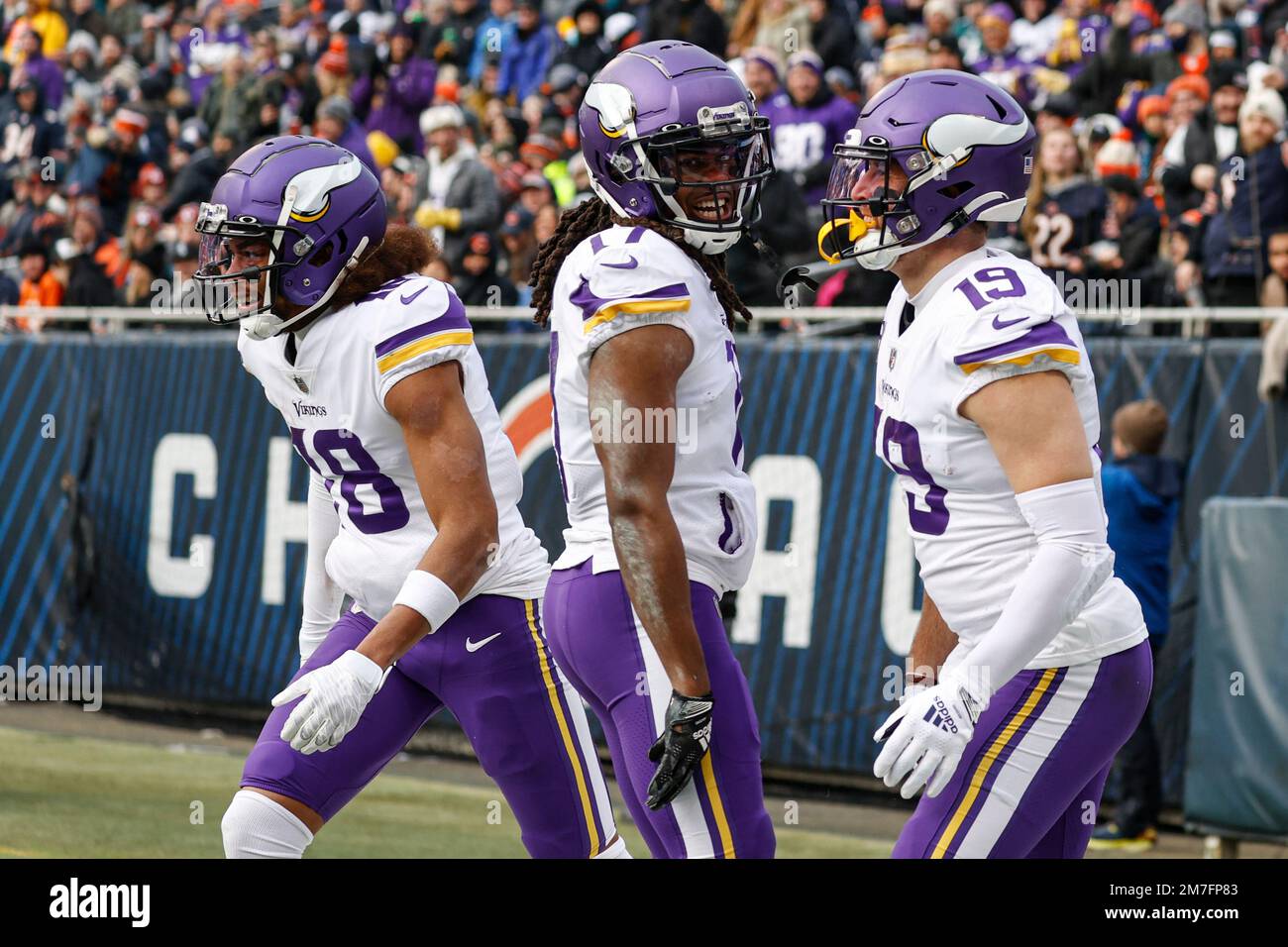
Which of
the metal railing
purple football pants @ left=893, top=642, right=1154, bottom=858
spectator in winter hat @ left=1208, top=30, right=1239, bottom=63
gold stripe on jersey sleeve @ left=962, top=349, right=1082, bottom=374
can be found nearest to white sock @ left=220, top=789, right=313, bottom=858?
purple football pants @ left=893, top=642, right=1154, bottom=858

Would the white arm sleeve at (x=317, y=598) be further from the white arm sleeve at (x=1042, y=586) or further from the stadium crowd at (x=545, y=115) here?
the stadium crowd at (x=545, y=115)

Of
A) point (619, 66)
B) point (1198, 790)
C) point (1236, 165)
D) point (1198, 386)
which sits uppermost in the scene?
point (619, 66)

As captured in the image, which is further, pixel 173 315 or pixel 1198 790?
pixel 173 315

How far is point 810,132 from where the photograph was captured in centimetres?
1106

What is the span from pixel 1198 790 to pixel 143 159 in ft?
34.8

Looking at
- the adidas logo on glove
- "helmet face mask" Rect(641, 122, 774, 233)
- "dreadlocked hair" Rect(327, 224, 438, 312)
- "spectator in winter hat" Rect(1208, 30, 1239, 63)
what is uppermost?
"helmet face mask" Rect(641, 122, 774, 233)

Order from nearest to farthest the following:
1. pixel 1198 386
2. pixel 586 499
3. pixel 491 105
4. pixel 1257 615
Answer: pixel 586 499 < pixel 1257 615 < pixel 1198 386 < pixel 491 105

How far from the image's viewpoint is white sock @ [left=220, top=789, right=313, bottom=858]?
4.11 m

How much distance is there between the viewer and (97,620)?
36.0 ft

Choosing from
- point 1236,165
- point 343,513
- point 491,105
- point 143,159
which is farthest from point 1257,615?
point 143,159

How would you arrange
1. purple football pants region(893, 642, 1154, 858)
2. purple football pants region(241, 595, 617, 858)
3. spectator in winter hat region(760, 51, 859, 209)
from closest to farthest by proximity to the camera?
purple football pants region(893, 642, 1154, 858) < purple football pants region(241, 595, 617, 858) < spectator in winter hat region(760, 51, 859, 209)

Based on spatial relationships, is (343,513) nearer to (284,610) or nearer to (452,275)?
(284,610)

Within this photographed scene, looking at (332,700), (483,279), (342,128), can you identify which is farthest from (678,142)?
(342,128)

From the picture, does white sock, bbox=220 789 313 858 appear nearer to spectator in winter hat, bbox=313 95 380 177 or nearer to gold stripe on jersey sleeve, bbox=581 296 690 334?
gold stripe on jersey sleeve, bbox=581 296 690 334
